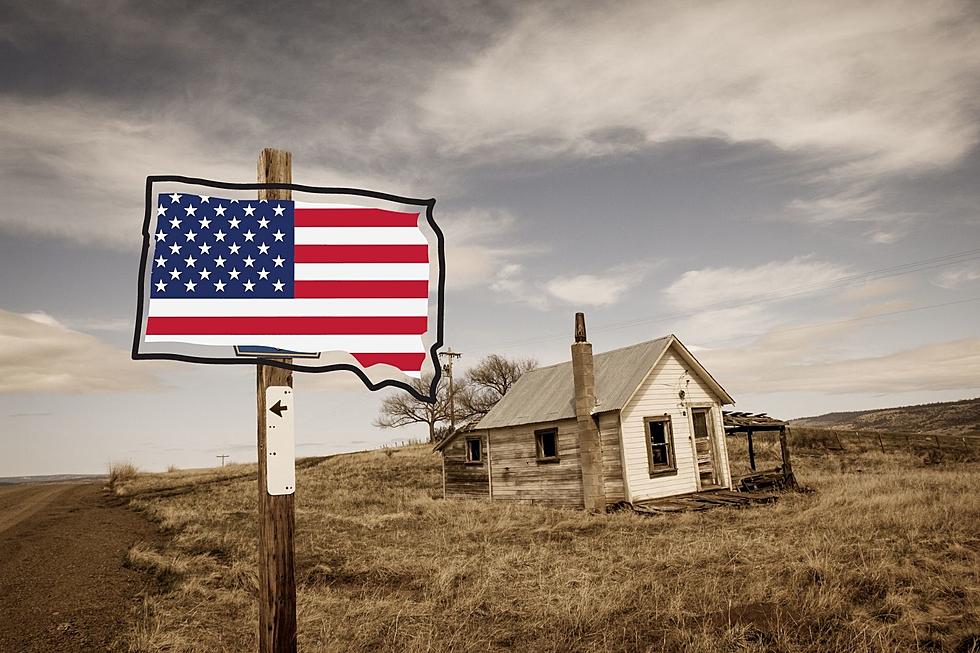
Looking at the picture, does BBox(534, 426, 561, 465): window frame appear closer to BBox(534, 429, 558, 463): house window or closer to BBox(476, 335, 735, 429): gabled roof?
BBox(534, 429, 558, 463): house window

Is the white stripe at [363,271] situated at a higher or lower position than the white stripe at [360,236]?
lower

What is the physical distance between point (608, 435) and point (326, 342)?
16999mm

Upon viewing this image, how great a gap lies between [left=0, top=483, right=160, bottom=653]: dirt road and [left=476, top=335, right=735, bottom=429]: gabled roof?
12855 mm

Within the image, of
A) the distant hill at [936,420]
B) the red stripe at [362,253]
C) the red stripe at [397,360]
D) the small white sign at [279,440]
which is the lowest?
the distant hill at [936,420]

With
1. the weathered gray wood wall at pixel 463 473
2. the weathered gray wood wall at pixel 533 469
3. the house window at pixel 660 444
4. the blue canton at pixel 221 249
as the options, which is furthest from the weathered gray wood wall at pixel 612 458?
the blue canton at pixel 221 249

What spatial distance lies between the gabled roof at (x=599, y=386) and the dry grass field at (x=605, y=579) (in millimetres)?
4680

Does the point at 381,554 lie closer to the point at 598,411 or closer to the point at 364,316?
the point at 364,316

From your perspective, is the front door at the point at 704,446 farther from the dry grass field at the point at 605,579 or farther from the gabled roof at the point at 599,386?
the dry grass field at the point at 605,579

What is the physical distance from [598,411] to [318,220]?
54.9 ft

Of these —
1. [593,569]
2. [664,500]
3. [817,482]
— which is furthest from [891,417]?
[593,569]

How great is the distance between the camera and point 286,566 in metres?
4.39

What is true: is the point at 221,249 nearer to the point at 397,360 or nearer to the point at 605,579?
the point at 397,360

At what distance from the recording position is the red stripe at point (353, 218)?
4.46m

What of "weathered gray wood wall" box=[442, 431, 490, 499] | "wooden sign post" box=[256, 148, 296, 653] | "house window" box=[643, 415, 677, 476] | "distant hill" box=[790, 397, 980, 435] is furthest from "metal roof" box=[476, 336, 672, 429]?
"distant hill" box=[790, 397, 980, 435]
